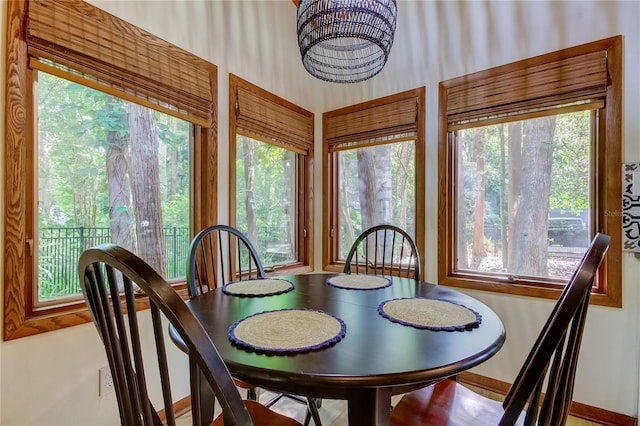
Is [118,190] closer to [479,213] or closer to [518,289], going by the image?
[479,213]

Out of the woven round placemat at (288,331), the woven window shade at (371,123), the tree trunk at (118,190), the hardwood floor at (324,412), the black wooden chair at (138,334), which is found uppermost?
the woven window shade at (371,123)

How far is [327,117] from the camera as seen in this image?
2.93 metres

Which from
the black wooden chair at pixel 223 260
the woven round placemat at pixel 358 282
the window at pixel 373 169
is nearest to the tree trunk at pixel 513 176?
the window at pixel 373 169

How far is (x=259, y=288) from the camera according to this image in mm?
1457

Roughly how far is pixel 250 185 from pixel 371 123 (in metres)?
1.16

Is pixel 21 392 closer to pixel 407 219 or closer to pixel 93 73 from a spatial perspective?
pixel 93 73

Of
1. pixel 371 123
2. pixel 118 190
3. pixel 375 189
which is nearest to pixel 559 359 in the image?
pixel 118 190

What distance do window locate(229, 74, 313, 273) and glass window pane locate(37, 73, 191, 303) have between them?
16.4 inches

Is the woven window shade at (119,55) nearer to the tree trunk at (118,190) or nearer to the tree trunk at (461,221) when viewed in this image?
the tree trunk at (118,190)

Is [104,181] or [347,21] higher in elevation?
[347,21]

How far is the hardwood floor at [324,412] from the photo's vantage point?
1727 mm

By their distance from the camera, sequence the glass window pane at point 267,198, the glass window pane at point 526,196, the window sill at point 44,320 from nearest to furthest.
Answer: the window sill at point 44,320 → the glass window pane at point 526,196 → the glass window pane at point 267,198

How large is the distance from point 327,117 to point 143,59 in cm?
163

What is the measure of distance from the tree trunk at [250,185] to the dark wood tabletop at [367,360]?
A: 1.38 metres
